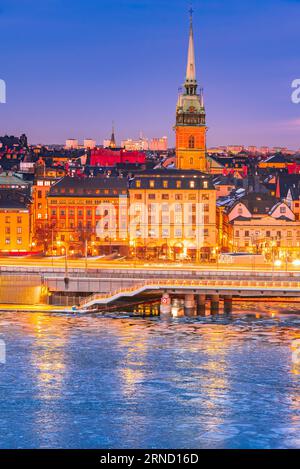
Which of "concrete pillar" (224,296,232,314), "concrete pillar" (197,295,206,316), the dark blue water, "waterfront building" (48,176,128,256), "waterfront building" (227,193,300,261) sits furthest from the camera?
"waterfront building" (48,176,128,256)

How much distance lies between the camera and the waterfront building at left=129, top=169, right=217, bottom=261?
9794 cm

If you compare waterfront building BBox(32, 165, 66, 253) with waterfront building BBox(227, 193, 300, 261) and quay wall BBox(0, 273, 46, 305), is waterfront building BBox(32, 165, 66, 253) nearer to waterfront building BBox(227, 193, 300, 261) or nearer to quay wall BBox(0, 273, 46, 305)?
waterfront building BBox(227, 193, 300, 261)

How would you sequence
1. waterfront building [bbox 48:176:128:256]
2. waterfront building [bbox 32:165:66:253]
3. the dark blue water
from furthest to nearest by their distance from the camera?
waterfront building [bbox 32:165:66:253]
waterfront building [bbox 48:176:128:256]
the dark blue water

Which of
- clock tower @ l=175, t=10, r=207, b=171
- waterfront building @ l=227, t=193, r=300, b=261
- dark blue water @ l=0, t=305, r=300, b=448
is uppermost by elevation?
clock tower @ l=175, t=10, r=207, b=171

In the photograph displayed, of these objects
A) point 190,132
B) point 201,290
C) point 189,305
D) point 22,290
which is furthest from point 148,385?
point 190,132

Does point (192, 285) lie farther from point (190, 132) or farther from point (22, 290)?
point (190, 132)

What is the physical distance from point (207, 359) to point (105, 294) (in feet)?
66.6

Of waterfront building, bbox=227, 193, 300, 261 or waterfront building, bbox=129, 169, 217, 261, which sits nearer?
waterfront building, bbox=227, 193, 300, 261

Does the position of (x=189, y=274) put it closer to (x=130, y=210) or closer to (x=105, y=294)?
(x=105, y=294)

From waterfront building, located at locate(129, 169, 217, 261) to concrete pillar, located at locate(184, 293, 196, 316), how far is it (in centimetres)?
3409

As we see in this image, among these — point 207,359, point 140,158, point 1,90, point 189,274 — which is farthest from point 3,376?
point 140,158

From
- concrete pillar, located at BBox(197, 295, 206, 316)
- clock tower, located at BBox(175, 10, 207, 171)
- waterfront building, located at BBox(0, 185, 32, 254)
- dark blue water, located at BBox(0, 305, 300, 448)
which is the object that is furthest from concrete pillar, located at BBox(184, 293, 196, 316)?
clock tower, located at BBox(175, 10, 207, 171)

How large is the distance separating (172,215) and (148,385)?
A: 192 feet

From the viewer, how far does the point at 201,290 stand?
63.2 metres
